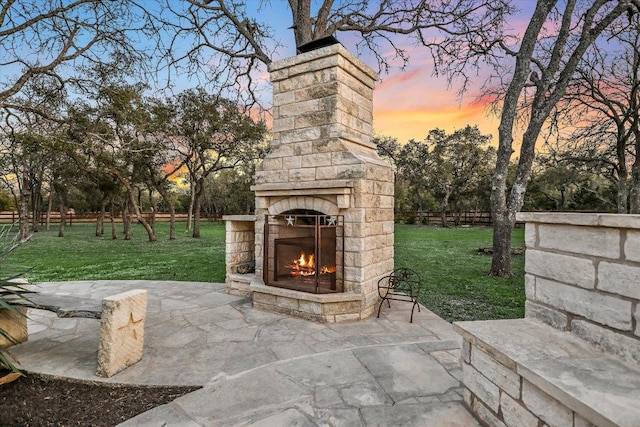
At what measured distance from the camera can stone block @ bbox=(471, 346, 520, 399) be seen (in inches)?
67.9

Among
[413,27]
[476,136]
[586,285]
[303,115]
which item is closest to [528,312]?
[586,285]

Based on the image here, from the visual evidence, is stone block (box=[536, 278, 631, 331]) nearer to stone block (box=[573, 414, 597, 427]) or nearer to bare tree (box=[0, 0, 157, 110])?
stone block (box=[573, 414, 597, 427])

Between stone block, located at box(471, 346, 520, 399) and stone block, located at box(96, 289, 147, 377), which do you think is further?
stone block, located at box(96, 289, 147, 377)

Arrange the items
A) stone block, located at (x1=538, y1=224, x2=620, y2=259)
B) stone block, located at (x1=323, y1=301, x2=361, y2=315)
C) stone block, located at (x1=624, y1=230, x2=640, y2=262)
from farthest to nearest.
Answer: stone block, located at (x1=323, y1=301, x2=361, y2=315) → stone block, located at (x1=538, y1=224, x2=620, y2=259) → stone block, located at (x1=624, y1=230, x2=640, y2=262)

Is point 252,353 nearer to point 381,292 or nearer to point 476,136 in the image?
point 381,292

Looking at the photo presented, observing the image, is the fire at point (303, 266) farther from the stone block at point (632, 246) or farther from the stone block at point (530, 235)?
the stone block at point (632, 246)

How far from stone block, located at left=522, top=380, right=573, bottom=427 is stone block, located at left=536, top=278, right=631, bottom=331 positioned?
0.55m

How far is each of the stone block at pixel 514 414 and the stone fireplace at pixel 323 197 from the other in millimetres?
2239

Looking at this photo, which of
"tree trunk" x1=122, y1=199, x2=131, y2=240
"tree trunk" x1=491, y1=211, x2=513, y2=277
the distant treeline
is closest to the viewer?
"tree trunk" x1=491, y1=211, x2=513, y2=277

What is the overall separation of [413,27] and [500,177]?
4.00 meters

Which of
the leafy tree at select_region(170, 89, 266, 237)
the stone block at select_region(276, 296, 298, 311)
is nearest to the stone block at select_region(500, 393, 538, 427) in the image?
the stone block at select_region(276, 296, 298, 311)

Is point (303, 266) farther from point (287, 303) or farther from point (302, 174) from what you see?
point (302, 174)

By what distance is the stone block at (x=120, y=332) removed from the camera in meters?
2.56

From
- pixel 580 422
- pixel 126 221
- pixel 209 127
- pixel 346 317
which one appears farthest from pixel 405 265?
pixel 126 221
